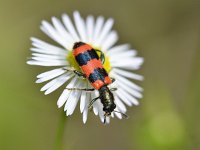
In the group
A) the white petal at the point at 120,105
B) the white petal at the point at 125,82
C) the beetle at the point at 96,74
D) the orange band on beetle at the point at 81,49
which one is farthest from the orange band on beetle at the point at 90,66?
the white petal at the point at 125,82

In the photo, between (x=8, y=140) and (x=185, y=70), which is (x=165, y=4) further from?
(x=8, y=140)

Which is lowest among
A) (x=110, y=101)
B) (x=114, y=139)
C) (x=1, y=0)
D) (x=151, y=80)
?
(x=114, y=139)

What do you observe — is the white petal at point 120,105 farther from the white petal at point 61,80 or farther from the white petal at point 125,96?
the white petal at point 61,80

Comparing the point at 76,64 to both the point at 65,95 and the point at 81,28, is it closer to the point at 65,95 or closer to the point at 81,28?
the point at 65,95

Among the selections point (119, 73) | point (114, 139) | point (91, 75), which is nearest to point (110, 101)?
point (91, 75)

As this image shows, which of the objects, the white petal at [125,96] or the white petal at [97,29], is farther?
the white petal at [97,29]

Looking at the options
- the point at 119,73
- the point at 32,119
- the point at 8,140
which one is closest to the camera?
the point at 119,73
